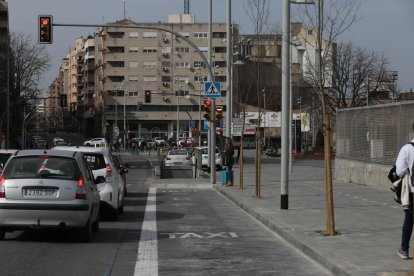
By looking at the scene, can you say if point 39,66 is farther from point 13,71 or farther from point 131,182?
point 131,182

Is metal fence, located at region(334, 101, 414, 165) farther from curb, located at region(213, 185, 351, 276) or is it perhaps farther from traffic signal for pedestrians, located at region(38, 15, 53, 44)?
traffic signal for pedestrians, located at region(38, 15, 53, 44)

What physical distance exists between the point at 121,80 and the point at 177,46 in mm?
12014

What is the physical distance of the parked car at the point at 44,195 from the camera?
11.5 m

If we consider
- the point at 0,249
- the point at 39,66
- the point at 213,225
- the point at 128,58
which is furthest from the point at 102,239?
the point at 128,58

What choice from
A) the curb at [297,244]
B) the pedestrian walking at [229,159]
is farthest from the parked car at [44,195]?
the pedestrian walking at [229,159]

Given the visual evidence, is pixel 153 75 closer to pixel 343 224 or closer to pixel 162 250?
pixel 343 224

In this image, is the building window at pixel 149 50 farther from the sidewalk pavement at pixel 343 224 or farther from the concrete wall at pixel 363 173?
the sidewalk pavement at pixel 343 224

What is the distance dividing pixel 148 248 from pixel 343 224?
441 cm

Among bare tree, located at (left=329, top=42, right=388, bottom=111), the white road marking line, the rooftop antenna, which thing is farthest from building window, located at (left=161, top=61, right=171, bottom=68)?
the white road marking line

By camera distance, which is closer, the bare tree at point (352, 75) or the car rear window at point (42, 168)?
the car rear window at point (42, 168)

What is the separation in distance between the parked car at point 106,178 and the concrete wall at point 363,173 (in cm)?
1062

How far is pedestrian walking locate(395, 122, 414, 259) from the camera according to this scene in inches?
354

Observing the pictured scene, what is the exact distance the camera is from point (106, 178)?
624 inches

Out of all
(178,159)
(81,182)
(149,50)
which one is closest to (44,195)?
(81,182)
